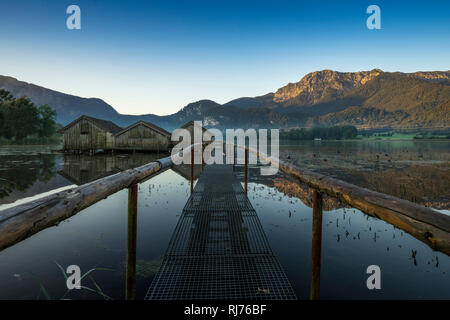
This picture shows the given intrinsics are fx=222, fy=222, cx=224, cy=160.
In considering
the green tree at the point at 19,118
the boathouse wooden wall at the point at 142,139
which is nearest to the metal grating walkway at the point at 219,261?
the boathouse wooden wall at the point at 142,139

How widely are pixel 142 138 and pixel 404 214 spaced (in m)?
38.1

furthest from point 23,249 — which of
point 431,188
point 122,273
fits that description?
point 431,188

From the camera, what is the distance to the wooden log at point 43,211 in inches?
53.1

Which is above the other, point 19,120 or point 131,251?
point 19,120

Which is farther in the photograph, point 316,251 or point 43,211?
point 316,251

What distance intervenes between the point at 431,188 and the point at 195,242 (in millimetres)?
14048

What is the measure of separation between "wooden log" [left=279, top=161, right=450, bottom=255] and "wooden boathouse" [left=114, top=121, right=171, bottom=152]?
35.9 meters

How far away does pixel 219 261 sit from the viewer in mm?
4156

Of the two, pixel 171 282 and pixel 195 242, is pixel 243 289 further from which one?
pixel 195 242

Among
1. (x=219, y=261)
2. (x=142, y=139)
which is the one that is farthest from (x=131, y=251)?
(x=142, y=139)

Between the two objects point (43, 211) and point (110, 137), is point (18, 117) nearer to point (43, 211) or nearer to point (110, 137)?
point (110, 137)

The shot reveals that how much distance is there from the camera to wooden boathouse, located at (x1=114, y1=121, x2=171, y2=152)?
119 feet
